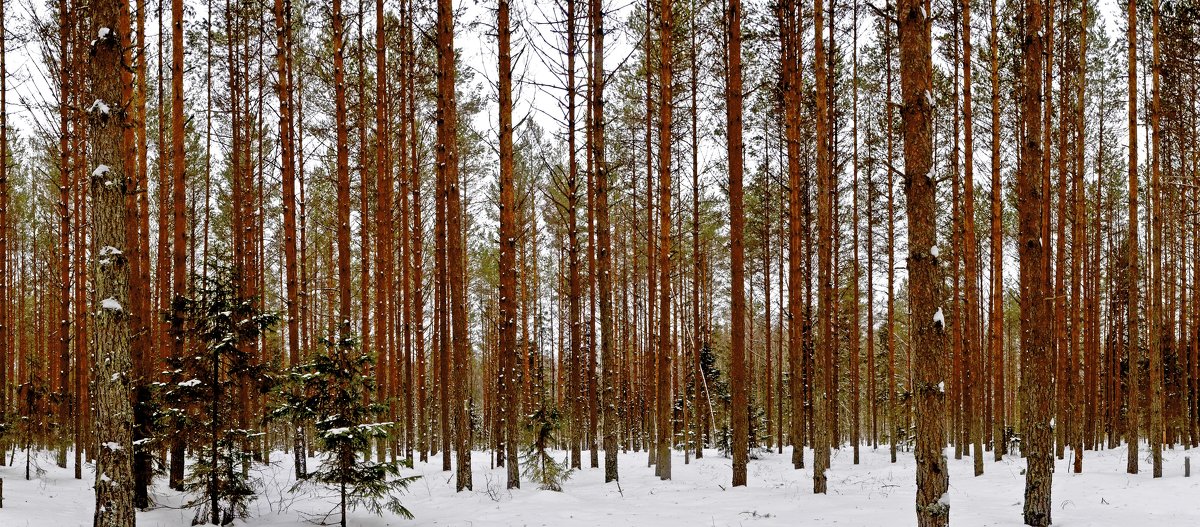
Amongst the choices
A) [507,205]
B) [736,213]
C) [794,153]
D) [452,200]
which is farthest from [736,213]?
[452,200]

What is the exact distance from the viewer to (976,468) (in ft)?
47.2

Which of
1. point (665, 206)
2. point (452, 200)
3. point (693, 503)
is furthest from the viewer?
point (665, 206)

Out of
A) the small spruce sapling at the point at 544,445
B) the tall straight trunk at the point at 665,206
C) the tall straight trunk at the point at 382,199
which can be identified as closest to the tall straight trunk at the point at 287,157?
the tall straight trunk at the point at 382,199

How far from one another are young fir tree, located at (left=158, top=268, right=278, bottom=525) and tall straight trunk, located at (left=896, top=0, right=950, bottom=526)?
7494mm

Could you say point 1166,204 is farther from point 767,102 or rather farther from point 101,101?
point 101,101

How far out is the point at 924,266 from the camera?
580 cm

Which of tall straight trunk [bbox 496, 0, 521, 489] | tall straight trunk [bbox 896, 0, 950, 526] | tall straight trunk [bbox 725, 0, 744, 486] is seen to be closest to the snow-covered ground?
tall straight trunk [bbox 725, 0, 744, 486]

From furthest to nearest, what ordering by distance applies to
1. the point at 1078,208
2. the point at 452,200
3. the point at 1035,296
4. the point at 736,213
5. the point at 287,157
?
the point at 1078,208
the point at 287,157
the point at 452,200
the point at 736,213
the point at 1035,296

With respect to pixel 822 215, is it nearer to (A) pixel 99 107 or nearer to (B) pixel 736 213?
(B) pixel 736 213

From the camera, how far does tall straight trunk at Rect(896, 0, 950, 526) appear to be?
18.9ft

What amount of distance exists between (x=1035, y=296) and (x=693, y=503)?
537cm

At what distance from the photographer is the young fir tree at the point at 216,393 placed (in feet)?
28.4

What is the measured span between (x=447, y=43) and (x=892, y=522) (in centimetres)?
917

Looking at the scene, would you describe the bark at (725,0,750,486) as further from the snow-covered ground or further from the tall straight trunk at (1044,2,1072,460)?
the tall straight trunk at (1044,2,1072,460)
